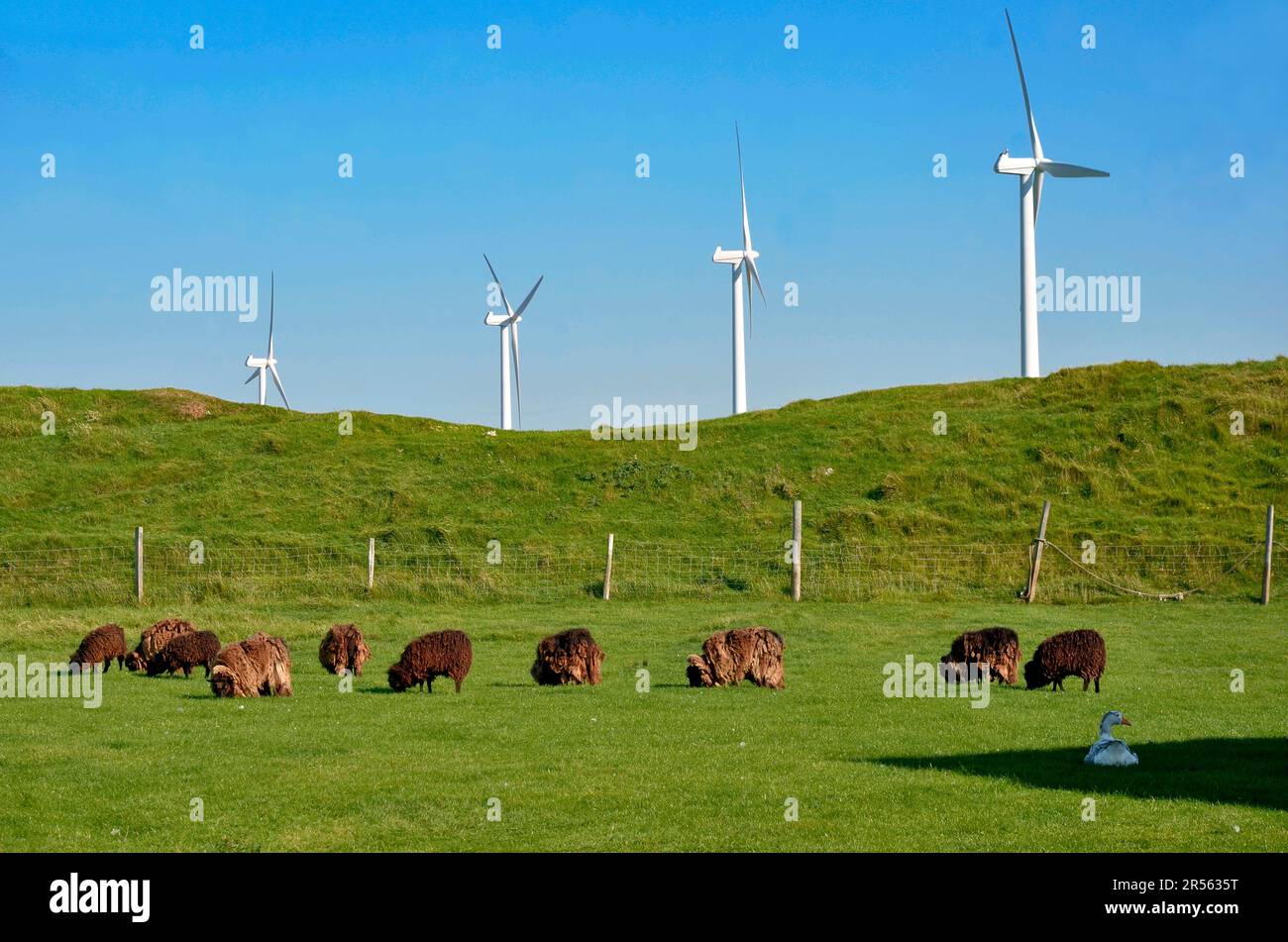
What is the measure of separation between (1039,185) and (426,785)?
58.5 m

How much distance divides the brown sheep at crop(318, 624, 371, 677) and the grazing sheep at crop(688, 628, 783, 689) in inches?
265

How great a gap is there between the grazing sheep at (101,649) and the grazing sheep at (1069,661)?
18.4m

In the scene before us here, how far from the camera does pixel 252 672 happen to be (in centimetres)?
2322

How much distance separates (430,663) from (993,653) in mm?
10544

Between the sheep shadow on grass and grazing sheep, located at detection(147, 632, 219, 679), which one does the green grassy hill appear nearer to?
grazing sheep, located at detection(147, 632, 219, 679)

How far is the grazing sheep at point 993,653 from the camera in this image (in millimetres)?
25609

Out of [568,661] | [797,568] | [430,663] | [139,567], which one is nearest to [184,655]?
[430,663]

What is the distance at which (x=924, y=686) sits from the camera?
973 inches

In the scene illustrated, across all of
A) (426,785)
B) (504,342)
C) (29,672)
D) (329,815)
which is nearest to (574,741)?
(426,785)

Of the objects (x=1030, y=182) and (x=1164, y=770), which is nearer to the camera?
(x=1164, y=770)

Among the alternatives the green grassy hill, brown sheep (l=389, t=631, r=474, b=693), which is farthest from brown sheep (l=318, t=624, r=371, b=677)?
the green grassy hill

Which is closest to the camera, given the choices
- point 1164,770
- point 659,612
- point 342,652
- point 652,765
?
point 1164,770

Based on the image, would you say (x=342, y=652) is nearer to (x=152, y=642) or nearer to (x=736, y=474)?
(x=152, y=642)

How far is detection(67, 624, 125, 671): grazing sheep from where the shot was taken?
27.8 m
